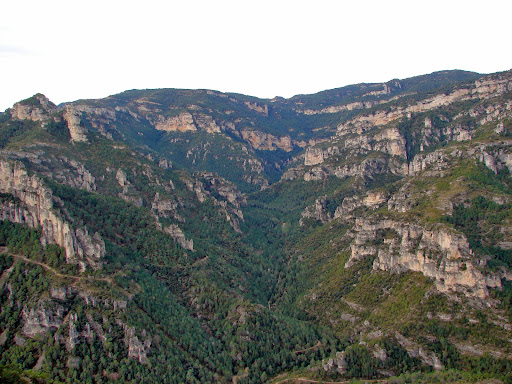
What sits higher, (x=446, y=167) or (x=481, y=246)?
(x=446, y=167)

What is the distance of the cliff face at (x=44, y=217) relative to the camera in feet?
317

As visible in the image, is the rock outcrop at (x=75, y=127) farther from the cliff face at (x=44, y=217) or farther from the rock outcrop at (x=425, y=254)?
the rock outcrop at (x=425, y=254)

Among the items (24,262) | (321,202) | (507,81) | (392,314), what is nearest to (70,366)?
(24,262)

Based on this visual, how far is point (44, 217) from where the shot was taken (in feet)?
328

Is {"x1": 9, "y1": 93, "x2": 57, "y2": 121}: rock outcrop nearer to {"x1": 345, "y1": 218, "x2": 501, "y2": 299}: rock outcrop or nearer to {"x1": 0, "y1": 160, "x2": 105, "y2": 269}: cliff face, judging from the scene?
{"x1": 0, "y1": 160, "x2": 105, "y2": 269}: cliff face

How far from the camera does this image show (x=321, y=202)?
585ft

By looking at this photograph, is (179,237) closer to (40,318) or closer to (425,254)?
(40,318)

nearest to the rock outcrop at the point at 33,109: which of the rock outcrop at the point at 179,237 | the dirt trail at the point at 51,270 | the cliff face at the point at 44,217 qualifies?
the cliff face at the point at 44,217

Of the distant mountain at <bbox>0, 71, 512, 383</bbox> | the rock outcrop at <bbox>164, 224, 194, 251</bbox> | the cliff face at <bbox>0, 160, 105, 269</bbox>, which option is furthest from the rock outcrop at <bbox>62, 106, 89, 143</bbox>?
the rock outcrop at <bbox>164, 224, 194, 251</bbox>

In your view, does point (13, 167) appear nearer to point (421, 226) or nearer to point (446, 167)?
point (421, 226)

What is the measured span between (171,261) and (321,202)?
7499 cm

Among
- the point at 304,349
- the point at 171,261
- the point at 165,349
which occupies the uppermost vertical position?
the point at 171,261

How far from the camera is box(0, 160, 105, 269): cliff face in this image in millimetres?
96500

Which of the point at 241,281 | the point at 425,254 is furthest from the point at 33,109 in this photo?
the point at 425,254
